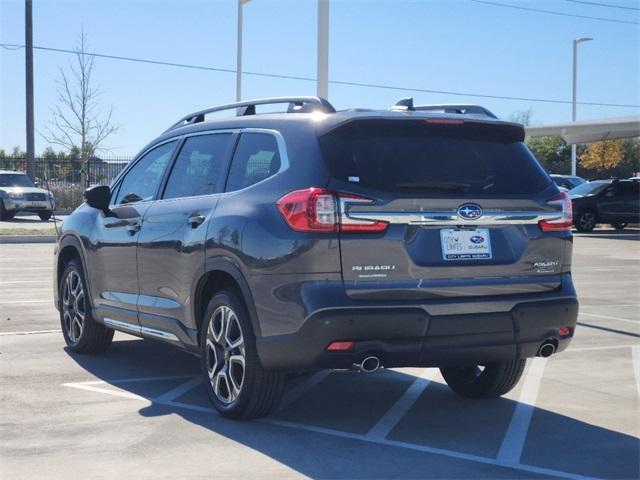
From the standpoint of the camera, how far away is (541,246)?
6008 millimetres

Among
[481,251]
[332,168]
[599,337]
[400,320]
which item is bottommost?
[599,337]

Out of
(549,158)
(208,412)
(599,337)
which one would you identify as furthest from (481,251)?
(549,158)

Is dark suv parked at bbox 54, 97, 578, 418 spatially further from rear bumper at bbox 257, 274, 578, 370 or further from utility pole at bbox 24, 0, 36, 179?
utility pole at bbox 24, 0, 36, 179

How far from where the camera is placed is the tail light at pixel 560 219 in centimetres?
607

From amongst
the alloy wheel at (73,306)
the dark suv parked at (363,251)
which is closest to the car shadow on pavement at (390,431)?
the dark suv parked at (363,251)

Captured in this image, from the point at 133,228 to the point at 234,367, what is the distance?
1.77 m

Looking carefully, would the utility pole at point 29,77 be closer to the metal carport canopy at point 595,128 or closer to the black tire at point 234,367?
the metal carport canopy at point 595,128

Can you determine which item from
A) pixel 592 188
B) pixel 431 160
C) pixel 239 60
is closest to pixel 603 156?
pixel 592 188

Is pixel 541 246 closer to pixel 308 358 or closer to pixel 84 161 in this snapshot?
pixel 308 358

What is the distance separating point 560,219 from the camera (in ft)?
20.2

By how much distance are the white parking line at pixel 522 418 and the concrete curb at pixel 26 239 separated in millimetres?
18213

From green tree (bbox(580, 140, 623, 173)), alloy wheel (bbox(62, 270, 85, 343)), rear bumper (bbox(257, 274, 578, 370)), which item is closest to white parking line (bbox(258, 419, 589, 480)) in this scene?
rear bumper (bbox(257, 274, 578, 370))

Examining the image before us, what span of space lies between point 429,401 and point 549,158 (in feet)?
239

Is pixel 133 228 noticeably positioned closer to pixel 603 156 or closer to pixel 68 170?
pixel 68 170
